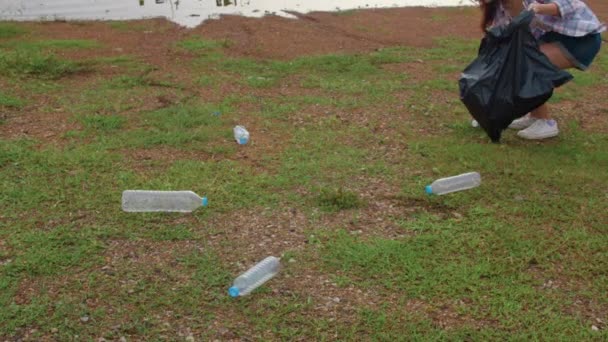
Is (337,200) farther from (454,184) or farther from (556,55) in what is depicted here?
(556,55)

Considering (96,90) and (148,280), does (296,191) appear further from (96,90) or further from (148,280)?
(96,90)

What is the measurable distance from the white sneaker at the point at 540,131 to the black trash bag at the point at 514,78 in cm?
43

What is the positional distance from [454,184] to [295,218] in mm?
900

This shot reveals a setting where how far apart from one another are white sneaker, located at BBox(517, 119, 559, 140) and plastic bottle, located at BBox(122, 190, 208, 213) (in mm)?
2138

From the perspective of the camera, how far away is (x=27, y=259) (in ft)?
8.94

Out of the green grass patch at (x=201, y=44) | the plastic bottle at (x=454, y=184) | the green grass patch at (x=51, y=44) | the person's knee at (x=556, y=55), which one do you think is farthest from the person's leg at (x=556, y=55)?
the green grass patch at (x=51, y=44)

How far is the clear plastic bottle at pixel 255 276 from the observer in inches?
100

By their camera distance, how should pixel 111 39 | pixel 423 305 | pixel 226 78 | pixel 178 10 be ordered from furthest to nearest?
pixel 178 10
pixel 111 39
pixel 226 78
pixel 423 305

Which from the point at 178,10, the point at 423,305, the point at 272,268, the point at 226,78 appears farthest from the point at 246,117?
the point at 178,10

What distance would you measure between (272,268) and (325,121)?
1.88 m

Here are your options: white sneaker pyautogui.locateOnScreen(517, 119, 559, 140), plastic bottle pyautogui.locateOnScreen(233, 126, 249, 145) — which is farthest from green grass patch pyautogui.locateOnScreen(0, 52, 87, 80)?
white sneaker pyautogui.locateOnScreen(517, 119, 559, 140)

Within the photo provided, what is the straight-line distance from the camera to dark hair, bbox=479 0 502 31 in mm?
3967

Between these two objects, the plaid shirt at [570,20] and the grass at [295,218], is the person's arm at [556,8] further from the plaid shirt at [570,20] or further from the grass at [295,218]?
the grass at [295,218]

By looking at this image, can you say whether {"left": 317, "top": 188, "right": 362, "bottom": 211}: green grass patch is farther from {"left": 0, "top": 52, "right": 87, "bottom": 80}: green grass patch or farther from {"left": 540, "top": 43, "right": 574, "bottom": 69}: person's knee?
{"left": 0, "top": 52, "right": 87, "bottom": 80}: green grass patch
